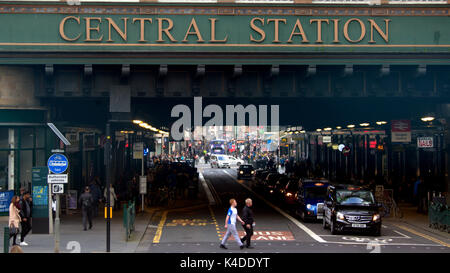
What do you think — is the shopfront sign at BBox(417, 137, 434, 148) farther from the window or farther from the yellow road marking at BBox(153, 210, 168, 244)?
the window

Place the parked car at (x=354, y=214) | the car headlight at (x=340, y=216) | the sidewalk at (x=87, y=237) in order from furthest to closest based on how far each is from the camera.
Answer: the car headlight at (x=340, y=216), the parked car at (x=354, y=214), the sidewalk at (x=87, y=237)

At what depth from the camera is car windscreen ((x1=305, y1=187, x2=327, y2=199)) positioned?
1069 inches

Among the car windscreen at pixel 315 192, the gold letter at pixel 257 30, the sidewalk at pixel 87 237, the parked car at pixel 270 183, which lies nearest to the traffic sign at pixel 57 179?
the sidewalk at pixel 87 237

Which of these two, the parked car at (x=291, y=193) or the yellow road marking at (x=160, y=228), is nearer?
the yellow road marking at (x=160, y=228)

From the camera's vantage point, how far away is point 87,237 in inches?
830

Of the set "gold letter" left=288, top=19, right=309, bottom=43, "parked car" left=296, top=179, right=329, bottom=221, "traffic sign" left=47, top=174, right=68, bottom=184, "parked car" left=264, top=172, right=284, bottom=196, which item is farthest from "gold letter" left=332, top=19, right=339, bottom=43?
"parked car" left=264, top=172, right=284, bottom=196

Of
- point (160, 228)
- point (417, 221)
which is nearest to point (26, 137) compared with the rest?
point (160, 228)

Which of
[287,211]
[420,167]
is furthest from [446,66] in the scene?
[420,167]

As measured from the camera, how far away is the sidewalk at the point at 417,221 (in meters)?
22.9

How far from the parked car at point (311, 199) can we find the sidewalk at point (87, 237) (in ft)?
22.6

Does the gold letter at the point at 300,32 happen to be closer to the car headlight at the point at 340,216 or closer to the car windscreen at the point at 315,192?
the car windscreen at the point at 315,192

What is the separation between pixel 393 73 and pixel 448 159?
22.7 feet

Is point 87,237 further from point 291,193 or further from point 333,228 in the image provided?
point 291,193

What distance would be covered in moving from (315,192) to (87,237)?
1101 centimetres
